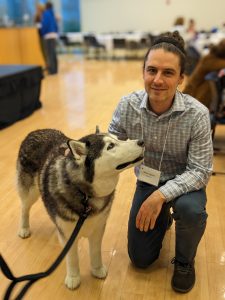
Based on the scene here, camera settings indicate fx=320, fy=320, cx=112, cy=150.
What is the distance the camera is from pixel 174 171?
192 cm

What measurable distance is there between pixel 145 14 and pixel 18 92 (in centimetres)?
1085

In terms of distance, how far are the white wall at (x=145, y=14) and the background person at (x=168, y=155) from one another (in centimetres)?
1297

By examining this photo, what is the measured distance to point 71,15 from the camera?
1471 centimetres

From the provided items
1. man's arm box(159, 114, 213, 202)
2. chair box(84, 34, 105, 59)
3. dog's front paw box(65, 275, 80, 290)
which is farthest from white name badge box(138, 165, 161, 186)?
chair box(84, 34, 105, 59)

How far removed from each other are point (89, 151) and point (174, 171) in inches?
26.8

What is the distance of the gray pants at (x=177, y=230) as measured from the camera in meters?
1.66

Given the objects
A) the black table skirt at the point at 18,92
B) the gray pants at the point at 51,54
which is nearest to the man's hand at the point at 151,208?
the black table skirt at the point at 18,92

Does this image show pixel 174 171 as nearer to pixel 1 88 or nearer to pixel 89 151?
pixel 89 151

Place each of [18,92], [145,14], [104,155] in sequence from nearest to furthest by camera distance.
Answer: [104,155]
[18,92]
[145,14]

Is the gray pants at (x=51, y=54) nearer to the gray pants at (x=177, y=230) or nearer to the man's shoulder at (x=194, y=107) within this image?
the gray pants at (x=177, y=230)

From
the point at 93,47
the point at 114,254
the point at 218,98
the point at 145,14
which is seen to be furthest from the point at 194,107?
the point at 145,14

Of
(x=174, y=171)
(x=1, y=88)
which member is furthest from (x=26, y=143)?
(x=1, y=88)

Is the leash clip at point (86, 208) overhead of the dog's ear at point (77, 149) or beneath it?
beneath

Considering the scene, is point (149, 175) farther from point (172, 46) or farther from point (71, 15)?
point (71, 15)
